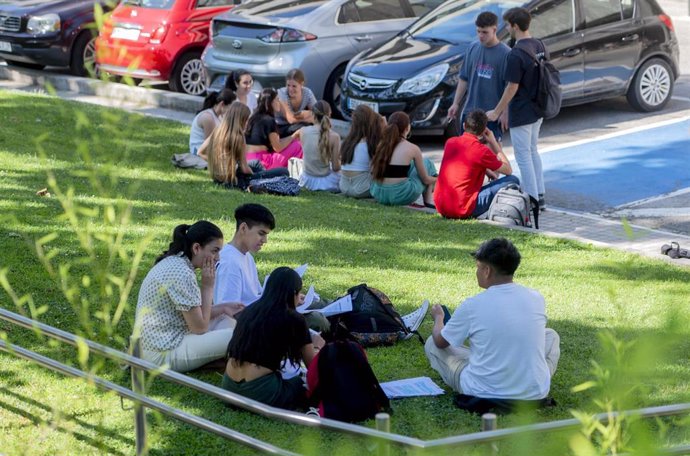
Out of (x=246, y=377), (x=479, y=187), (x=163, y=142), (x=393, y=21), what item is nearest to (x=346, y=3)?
(x=393, y=21)

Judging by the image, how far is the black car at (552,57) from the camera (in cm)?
1319

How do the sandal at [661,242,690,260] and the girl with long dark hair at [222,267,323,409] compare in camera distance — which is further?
the sandal at [661,242,690,260]

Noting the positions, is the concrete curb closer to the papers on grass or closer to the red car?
the red car

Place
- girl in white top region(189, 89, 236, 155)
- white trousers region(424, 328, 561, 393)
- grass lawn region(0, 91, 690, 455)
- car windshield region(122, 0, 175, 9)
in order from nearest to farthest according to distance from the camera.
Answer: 1. grass lawn region(0, 91, 690, 455)
2. white trousers region(424, 328, 561, 393)
3. girl in white top region(189, 89, 236, 155)
4. car windshield region(122, 0, 175, 9)

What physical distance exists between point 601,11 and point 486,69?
3.74m

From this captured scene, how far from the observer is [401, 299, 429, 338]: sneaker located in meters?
7.32

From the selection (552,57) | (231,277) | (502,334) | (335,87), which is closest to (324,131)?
(335,87)

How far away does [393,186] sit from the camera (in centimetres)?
1105

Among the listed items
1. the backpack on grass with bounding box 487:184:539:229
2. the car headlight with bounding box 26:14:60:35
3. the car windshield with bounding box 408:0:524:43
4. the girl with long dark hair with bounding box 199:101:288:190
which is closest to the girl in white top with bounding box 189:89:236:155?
the girl with long dark hair with bounding box 199:101:288:190

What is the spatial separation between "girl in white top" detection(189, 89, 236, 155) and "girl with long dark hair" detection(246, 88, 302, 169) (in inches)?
13.0

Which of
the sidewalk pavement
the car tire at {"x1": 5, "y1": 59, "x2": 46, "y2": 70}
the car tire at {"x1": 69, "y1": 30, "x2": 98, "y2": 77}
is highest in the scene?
the car tire at {"x1": 69, "y1": 30, "x2": 98, "y2": 77}

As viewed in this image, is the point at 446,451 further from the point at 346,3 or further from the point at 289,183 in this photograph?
the point at 346,3

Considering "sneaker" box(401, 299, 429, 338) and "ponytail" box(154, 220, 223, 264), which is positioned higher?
"ponytail" box(154, 220, 223, 264)

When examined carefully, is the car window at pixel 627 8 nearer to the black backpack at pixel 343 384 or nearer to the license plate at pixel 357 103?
the license plate at pixel 357 103
